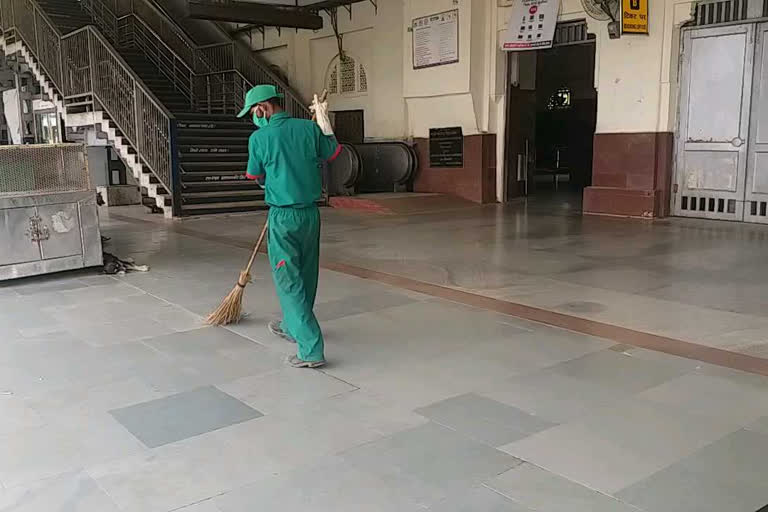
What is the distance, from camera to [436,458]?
2832 mm

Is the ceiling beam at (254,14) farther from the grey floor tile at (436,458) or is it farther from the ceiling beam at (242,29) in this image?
the grey floor tile at (436,458)

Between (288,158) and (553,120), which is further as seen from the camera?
(553,120)

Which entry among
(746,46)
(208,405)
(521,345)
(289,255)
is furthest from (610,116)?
(208,405)

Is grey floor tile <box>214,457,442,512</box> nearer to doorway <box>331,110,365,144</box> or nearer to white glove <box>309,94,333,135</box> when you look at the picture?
white glove <box>309,94,333,135</box>

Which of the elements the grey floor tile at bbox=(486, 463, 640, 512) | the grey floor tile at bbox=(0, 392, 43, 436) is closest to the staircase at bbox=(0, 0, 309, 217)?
the grey floor tile at bbox=(0, 392, 43, 436)

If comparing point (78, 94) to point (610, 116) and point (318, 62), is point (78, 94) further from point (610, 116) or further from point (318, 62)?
point (610, 116)

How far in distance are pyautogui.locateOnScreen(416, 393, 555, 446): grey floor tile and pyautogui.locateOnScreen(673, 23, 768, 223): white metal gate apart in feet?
24.8

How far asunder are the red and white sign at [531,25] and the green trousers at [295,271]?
8078 mm

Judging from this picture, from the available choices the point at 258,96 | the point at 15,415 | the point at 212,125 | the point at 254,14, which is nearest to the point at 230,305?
the point at 258,96

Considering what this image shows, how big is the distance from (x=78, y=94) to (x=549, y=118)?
41.8 ft

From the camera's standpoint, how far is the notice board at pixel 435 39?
12.0m

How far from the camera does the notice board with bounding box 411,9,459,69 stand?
39.2ft

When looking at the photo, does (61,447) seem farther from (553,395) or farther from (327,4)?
(327,4)

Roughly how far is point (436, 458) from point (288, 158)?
1888 mm
